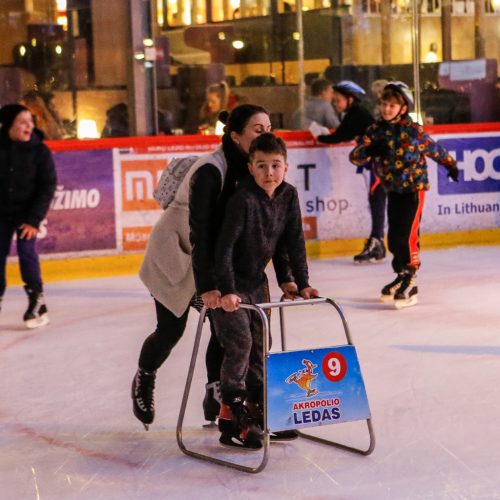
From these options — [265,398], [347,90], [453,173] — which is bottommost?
[265,398]

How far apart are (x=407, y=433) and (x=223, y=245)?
1.06 meters

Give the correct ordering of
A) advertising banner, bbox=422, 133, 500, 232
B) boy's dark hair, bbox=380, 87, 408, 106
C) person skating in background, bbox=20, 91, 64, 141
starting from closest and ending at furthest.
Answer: boy's dark hair, bbox=380, 87, 408, 106 → person skating in background, bbox=20, 91, 64, 141 → advertising banner, bbox=422, 133, 500, 232

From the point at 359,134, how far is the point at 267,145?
5.51 meters

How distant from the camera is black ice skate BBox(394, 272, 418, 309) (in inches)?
286

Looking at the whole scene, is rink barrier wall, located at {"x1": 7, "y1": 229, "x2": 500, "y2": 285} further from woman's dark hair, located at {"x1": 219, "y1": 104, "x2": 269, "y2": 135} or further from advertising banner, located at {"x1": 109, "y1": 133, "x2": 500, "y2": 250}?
woman's dark hair, located at {"x1": 219, "y1": 104, "x2": 269, "y2": 135}

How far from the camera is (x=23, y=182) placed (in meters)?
6.70

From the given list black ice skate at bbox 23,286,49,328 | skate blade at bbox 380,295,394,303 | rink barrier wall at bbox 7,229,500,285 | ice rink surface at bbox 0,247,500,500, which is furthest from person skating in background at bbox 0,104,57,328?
skate blade at bbox 380,295,394,303

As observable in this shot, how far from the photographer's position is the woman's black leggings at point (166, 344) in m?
4.31

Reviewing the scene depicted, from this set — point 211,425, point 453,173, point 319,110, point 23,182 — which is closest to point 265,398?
point 211,425

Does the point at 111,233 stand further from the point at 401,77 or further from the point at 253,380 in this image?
the point at 253,380

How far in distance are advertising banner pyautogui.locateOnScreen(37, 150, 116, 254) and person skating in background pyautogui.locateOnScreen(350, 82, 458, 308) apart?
228 cm

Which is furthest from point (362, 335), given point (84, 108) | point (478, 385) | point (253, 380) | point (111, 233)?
point (84, 108)

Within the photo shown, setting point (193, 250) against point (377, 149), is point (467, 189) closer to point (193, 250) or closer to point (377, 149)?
point (377, 149)

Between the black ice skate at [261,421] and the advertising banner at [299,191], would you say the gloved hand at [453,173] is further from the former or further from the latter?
the black ice skate at [261,421]
